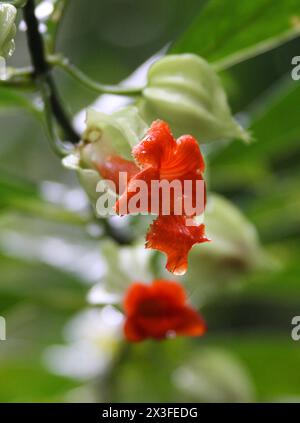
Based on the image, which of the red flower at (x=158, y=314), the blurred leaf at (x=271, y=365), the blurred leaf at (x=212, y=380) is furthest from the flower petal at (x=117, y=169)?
the blurred leaf at (x=271, y=365)

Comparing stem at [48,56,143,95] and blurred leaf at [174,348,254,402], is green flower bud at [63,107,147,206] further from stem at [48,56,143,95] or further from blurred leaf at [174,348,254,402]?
blurred leaf at [174,348,254,402]

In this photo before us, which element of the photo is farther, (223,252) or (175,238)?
(223,252)

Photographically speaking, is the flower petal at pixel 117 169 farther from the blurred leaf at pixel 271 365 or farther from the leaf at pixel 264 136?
the blurred leaf at pixel 271 365

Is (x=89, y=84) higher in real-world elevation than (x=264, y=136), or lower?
lower

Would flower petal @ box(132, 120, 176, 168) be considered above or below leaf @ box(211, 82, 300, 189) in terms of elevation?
below

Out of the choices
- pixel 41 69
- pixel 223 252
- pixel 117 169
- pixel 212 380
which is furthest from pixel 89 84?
pixel 212 380

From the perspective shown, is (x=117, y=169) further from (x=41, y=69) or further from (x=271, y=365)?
(x=271, y=365)

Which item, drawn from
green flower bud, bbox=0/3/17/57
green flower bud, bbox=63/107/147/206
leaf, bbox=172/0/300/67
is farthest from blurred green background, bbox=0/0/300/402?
green flower bud, bbox=0/3/17/57
